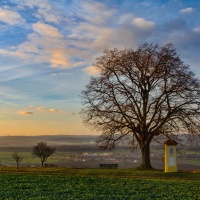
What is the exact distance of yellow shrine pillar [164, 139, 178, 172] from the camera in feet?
131

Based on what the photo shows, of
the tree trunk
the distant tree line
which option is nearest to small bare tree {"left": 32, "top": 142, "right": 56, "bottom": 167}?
the distant tree line

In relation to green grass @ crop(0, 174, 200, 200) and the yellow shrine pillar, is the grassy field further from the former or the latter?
the yellow shrine pillar

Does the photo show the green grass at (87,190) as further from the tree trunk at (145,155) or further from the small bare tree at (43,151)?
the small bare tree at (43,151)

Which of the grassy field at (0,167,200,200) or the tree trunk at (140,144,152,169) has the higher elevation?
the tree trunk at (140,144,152,169)

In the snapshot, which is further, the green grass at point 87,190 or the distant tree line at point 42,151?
the distant tree line at point 42,151

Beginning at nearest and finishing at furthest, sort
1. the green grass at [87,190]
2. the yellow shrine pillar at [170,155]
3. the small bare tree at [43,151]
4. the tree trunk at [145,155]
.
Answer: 1. the green grass at [87,190]
2. the yellow shrine pillar at [170,155]
3. the tree trunk at [145,155]
4. the small bare tree at [43,151]

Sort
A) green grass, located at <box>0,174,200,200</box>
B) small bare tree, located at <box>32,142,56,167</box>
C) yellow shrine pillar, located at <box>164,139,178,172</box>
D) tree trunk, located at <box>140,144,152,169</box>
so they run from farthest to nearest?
small bare tree, located at <box>32,142,56,167</box>, tree trunk, located at <box>140,144,152,169</box>, yellow shrine pillar, located at <box>164,139,178,172</box>, green grass, located at <box>0,174,200,200</box>

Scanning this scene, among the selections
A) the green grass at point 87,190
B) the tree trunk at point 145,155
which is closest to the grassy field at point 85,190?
the green grass at point 87,190

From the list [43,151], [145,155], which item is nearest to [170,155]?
[145,155]

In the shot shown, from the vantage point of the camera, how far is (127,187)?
25406 millimetres

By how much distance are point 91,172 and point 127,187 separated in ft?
43.0

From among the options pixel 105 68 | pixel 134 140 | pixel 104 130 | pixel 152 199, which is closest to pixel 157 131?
pixel 134 140

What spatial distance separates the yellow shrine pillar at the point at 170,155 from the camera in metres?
39.8

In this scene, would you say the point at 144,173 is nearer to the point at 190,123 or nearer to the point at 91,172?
the point at 91,172
